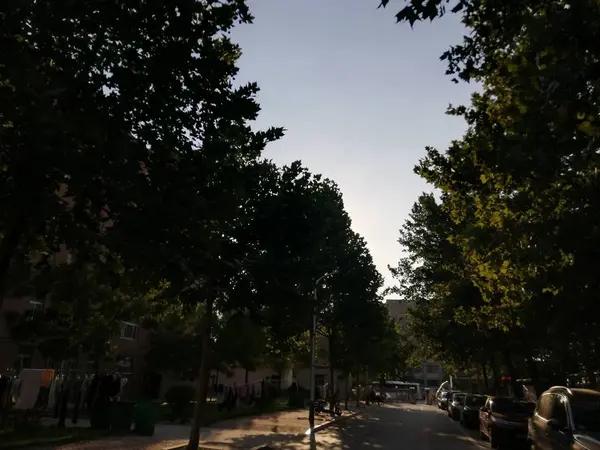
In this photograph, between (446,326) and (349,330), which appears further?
(349,330)

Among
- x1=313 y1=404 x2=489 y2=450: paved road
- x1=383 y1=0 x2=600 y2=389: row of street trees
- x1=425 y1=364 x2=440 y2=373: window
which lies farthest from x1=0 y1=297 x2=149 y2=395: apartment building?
x1=425 y1=364 x2=440 y2=373: window

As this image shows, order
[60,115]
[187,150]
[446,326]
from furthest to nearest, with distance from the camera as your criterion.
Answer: [446,326] < [187,150] < [60,115]

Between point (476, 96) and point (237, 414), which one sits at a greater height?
point (476, 96)

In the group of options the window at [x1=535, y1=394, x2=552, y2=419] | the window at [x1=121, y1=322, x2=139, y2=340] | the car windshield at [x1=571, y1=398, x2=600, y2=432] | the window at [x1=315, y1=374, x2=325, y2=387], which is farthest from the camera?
the window at [x1=315, y1=374, x2=325, y2=387]

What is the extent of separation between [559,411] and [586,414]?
2.41 feet

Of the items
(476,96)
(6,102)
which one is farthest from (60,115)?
(476,96)

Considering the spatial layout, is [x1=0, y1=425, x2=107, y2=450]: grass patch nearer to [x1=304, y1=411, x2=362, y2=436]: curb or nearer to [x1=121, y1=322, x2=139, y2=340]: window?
[x1=304, y1=411, x2=362, y2=436]: curb

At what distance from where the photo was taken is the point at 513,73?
→ 9.83 metres

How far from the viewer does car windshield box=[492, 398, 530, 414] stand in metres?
18.7

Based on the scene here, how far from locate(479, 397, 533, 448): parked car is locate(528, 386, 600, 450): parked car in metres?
5.03

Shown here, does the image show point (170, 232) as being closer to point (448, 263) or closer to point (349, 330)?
point (448, 263)

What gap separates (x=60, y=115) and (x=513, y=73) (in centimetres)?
750

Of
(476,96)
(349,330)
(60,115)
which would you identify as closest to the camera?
(60,115)

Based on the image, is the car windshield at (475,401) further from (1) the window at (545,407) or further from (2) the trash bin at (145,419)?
(2) the trash bin at (145,419)
